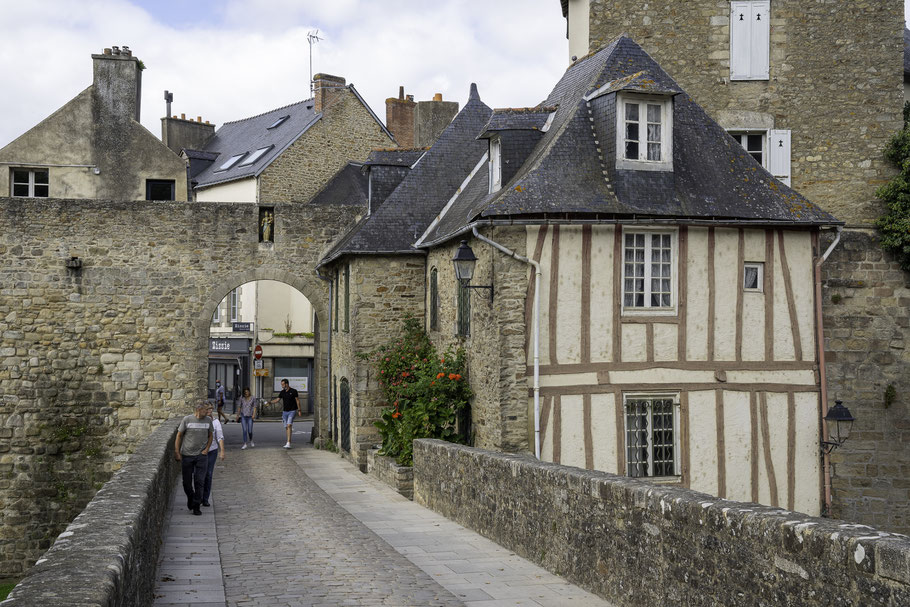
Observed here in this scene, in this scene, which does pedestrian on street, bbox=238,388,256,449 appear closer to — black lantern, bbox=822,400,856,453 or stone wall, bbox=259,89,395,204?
stone wall, bbox=259,89,395,204

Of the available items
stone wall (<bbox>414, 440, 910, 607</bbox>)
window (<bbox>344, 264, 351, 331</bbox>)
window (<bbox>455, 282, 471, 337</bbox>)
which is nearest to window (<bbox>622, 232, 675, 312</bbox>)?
window (<bbox>455, 282, 471, 337</bbox>)

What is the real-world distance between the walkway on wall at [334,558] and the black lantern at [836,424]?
16.4 feet

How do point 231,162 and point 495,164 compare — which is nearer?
point 495,164

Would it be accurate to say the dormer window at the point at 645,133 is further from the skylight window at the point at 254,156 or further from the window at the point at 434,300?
the skylight window at the point at 254,156

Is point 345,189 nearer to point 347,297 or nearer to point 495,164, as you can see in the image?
point 347,297

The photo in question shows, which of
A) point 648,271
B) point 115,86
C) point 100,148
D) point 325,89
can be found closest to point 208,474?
point 648,271

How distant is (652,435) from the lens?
37.9 ft

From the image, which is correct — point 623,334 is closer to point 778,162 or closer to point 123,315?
point 778,162

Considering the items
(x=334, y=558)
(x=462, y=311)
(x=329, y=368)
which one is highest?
(x=462, y=311)

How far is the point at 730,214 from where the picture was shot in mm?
11750

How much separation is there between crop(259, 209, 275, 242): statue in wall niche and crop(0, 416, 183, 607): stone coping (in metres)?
11.4

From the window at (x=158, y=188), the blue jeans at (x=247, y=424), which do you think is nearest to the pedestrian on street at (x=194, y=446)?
the blue jeans at (x=247, y=424)

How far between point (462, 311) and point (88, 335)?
27.0 feet

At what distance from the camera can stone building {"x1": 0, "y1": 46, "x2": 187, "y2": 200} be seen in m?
21.9
